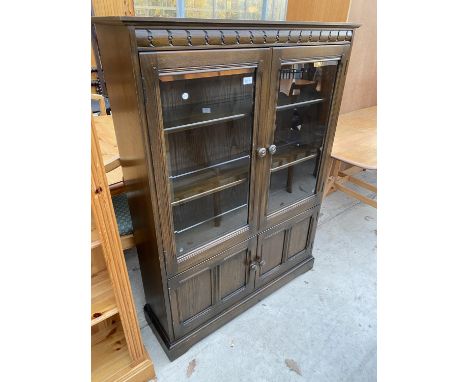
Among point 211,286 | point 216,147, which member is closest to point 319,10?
point 216,147

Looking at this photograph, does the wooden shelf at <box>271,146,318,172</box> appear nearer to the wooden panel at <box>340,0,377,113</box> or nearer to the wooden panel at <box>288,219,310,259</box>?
the wooden panel at <box>288,219,310,259</box>

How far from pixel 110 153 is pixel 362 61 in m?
2.40

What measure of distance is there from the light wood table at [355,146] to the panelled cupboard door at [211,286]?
3.67 feet

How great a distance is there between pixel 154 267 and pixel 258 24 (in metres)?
1.11

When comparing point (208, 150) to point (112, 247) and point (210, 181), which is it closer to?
point (210, 181)

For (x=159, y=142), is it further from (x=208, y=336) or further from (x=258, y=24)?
(x=208, y=336)

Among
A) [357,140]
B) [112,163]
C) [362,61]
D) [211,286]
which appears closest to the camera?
[211,286]

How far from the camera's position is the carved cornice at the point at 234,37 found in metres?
0.89

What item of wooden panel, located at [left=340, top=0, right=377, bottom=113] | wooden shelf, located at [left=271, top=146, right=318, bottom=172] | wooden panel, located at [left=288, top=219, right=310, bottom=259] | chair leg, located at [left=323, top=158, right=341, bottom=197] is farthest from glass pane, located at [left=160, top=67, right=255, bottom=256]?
chair leg, located at [left=323, top=158, right=341, bottom=197]

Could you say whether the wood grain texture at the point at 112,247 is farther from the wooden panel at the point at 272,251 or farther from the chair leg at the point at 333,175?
the chair leg at the point at 333,175

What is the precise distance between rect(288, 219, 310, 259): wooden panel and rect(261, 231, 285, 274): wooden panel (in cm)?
8

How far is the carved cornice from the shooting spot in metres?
0.89

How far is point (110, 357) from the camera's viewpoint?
1473 mm

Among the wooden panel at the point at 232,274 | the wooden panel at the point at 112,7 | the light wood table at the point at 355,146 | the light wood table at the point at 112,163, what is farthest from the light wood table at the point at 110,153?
the wooden panel at the point at 112,7
